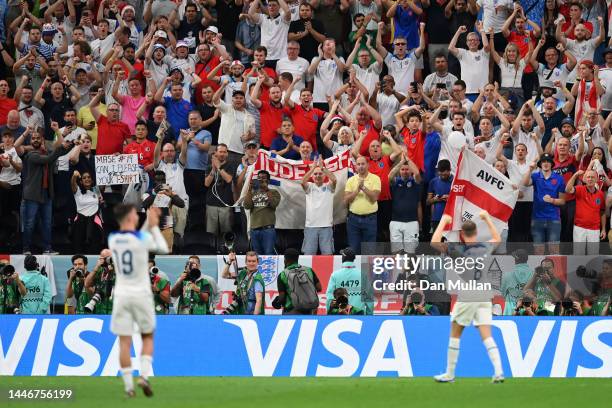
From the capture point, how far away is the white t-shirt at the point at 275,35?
87.7ft

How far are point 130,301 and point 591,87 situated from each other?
14.2m

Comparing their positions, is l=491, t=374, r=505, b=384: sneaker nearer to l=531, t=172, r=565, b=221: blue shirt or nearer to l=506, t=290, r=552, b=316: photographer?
l=506, t=290, r=552, b=316: photographer

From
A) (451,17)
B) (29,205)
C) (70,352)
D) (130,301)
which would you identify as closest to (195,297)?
(70,352)

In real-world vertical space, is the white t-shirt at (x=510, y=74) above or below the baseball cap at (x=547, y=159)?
above

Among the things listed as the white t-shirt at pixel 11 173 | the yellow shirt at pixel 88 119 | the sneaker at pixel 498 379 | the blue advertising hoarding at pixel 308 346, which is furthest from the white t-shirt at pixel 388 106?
the sneaker at pixel 498 379

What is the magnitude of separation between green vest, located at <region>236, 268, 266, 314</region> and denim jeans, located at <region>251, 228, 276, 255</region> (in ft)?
6.38

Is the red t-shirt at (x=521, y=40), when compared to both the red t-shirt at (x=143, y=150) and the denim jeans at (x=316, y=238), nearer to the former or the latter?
the denim jeans at (x=316, y=238)

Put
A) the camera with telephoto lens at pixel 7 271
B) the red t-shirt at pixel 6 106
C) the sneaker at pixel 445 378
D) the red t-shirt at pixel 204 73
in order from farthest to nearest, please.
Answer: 1. the red t-shirt at pixel 6 106
2. the red t-shirt at pixel 204 73
3. the camera with telephoto lens at pixel 7 271
4. the sneaker at pixel 445 378

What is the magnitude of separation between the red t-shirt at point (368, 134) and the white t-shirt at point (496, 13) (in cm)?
432

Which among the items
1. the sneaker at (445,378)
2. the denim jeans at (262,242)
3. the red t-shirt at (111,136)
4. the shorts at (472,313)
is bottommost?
the sneaker at (445,378)

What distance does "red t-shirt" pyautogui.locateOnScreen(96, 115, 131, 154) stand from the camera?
24672 millimetres

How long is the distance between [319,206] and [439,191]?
2405mm

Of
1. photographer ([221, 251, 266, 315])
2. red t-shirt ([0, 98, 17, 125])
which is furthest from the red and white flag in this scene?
red t-shirt ([0, 98, 17, 125])

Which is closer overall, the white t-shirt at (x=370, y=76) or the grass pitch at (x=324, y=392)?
the grass pitch at (x=324, y=392)
